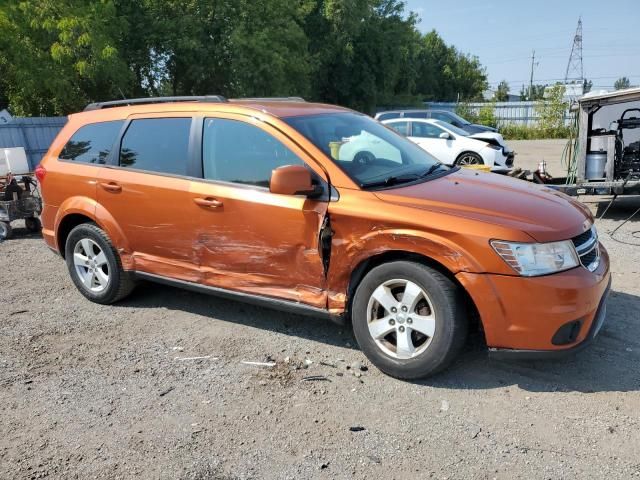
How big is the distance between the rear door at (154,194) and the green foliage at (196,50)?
953 centimetres

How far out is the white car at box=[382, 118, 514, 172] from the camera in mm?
13680

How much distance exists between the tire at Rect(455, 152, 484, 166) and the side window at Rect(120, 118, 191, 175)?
10.3 meters

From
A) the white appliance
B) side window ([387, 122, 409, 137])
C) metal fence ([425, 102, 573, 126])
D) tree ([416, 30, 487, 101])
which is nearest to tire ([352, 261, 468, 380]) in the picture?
the white appliance

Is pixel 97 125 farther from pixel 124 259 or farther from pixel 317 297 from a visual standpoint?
pixel 317 297

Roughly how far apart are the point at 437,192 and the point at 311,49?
35.1 metres

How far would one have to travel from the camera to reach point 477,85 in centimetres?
6512

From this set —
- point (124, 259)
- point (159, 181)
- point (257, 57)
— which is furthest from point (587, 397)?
point (257, 57)

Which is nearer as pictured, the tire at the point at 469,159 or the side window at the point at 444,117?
the tire at the point at 469,159

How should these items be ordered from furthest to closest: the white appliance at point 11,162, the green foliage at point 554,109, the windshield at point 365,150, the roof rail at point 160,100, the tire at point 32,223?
the green foliage at point 554,109 → the white appliance at point 11,162 → the tire at point 32,223 → the roof rail at point 160,100 → the windshield at point 365,150

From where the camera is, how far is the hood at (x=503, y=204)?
340cm

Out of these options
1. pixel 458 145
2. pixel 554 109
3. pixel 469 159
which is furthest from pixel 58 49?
pixel 554 109

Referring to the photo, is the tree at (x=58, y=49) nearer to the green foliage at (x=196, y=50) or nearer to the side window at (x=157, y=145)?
the green foliage at (x=196, y=50)

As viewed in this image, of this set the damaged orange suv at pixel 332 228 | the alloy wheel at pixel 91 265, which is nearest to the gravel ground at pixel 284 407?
the damaged orange suv at pixel 332 228

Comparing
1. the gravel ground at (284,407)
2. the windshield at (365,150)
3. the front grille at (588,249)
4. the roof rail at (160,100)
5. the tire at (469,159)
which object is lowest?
→ the gravel ground at (284,407)
